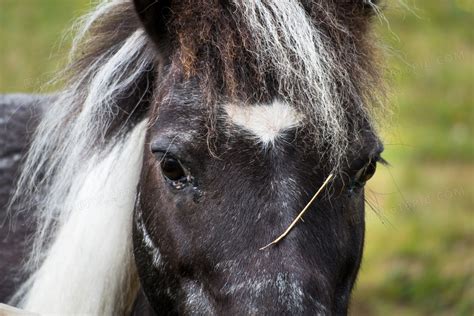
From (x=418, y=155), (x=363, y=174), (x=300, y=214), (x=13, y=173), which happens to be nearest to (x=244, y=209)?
(x=300, y=214)

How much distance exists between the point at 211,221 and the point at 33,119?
180cm

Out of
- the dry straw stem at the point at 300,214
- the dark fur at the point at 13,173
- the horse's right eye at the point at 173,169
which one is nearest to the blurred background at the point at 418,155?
the dark fur at the point at 13,173

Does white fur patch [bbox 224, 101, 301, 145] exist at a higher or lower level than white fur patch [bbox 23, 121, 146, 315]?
higher

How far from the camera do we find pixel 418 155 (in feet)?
26.9

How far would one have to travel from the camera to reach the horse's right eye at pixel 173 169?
2875mm

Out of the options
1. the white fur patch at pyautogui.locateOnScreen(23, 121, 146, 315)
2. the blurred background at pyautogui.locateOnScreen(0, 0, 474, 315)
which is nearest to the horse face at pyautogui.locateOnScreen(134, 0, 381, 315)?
the white fur patch at pyautogui.locateOnScreen(23, 121, 146, 315)

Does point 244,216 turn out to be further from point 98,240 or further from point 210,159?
point 98,240

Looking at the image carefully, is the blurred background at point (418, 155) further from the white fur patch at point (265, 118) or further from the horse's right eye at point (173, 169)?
the horse's right eye at point (173, 169)

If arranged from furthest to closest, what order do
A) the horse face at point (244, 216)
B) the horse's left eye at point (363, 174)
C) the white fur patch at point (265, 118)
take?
the horse's left eye at point (363, 174), the white fur patch at point (265, 118), the horse face at point (244, 216)

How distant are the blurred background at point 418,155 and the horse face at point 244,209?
54 cm

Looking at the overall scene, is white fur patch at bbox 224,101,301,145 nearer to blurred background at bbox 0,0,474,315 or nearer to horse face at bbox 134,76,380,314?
horse face at bbox 134,76,380,314

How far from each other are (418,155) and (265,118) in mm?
5632

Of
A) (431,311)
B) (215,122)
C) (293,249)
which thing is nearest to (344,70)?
(215,122)

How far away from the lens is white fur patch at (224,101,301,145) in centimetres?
278
